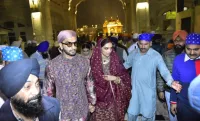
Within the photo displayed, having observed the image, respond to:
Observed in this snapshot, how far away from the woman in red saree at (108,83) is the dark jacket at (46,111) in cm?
130

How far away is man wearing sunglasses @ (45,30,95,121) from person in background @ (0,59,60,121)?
837 millimetres

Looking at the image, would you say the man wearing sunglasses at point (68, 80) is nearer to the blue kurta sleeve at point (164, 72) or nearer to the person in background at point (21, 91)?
the person in background at point (21, 91)

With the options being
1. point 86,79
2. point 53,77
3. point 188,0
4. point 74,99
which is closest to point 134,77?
point 86,79

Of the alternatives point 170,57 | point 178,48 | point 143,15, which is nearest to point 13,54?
point 170,57

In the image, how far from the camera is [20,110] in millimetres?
1351

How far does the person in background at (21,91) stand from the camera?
1310 mm

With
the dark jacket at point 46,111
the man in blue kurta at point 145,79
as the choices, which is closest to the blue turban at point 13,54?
the dark jacket at point 46,111

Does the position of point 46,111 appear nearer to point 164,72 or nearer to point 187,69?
point 187,69

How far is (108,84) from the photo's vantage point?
112 inches

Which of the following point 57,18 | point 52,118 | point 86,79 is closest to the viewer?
point 52,118

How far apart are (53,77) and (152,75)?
1.58 meters

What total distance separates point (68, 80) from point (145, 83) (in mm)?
1335

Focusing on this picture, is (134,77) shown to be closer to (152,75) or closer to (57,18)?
(152,75)

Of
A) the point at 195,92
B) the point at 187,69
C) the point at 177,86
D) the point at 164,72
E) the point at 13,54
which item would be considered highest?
the point at 13,54
